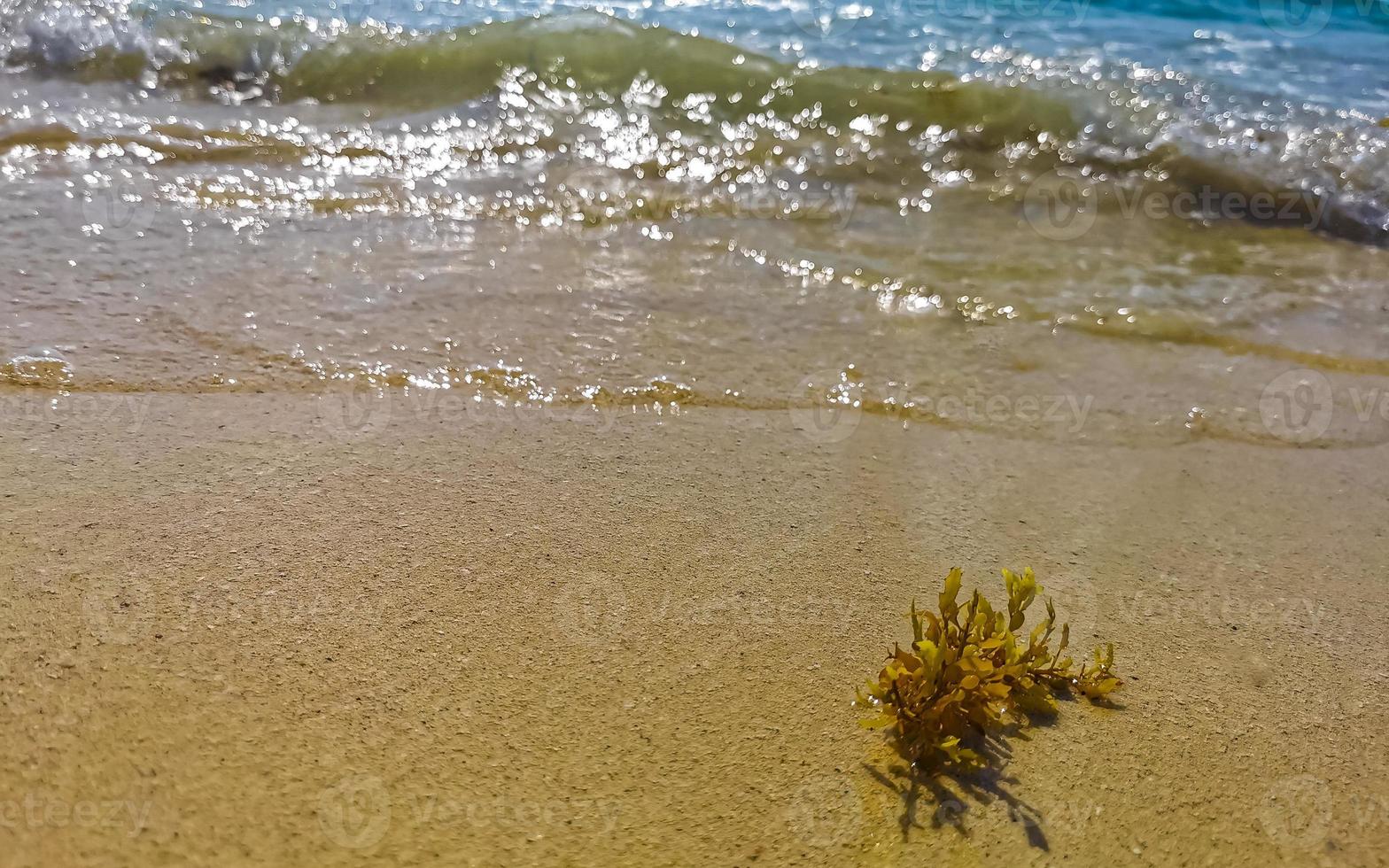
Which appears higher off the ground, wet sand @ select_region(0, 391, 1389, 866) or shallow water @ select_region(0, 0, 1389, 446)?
shallow water @ select_region(0, 0, 1389, 446)

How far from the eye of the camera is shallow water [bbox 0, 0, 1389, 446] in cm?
310

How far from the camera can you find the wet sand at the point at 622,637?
160 centimetres

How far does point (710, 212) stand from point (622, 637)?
2774 millimetres

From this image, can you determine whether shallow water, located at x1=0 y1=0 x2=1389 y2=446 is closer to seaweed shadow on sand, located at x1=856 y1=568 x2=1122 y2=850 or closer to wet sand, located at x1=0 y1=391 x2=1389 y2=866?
wet sand, located at x1=0 y1=391 x2=1389 y2=866

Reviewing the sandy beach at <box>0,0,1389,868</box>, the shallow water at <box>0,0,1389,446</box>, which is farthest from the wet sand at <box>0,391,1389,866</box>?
the shallow water at <box>0,0,1389,446</box>

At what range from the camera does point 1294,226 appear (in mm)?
4828

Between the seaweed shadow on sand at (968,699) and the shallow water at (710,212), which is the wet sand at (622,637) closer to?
the seaweed shadow on sand at (968,699)

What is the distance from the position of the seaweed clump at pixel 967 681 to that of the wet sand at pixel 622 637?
0.05 metres

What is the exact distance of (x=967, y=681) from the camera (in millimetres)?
1741

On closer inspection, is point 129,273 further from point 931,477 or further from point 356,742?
point 931,477

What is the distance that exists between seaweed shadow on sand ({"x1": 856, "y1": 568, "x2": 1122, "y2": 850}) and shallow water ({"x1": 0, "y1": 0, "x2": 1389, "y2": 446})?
115 centimetres

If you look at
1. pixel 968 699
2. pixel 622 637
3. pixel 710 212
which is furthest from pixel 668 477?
pixel 710 212

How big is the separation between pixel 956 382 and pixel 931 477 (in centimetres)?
62

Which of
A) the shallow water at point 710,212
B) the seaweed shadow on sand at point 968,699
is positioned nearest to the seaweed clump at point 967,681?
the seaweed shadow on sand at point 968,699
